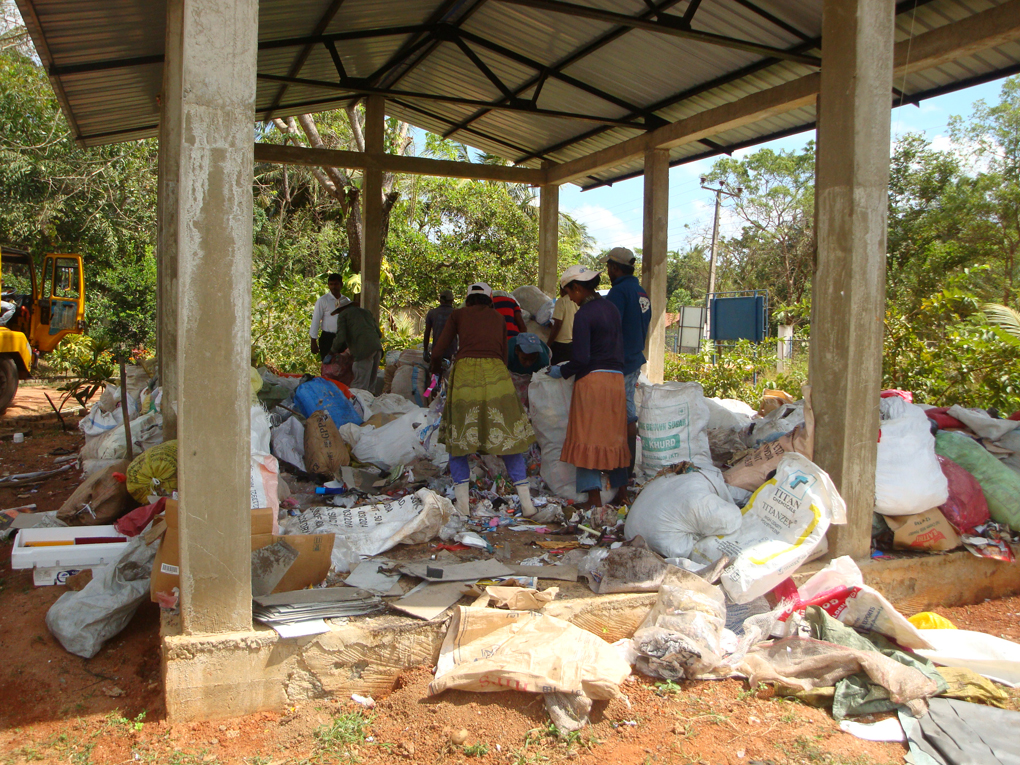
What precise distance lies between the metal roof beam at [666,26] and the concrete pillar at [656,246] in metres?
2.44

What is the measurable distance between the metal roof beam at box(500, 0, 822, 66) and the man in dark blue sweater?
1.91 meters

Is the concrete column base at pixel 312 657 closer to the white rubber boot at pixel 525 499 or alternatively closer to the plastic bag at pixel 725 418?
the white rubber boot at pixel 525 499

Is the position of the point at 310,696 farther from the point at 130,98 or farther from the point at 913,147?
the point at 913,147

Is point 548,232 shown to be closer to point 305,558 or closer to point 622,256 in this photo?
point 622,256

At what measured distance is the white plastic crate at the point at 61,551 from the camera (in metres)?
3.76

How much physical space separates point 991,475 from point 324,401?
4.86m

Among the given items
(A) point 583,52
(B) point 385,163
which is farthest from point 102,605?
(B) point 385,163

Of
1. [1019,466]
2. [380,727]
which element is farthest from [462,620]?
[1019,466]

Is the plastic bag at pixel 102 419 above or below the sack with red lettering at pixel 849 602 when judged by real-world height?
above

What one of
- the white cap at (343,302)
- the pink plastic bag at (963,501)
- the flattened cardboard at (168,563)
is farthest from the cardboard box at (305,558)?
the white cap at (343,302)

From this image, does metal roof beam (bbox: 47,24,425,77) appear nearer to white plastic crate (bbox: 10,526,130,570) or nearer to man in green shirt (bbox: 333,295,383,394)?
man in green shirt (bbox: 333,295,383,394)

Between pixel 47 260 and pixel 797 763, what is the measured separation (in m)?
13.3

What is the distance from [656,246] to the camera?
859cm

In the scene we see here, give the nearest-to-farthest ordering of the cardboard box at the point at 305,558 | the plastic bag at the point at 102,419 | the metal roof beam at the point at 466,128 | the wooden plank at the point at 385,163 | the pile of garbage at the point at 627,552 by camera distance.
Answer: the pile of garbage at the point at 627,552
the cardboard box at the point at 305,558
the plastic bag at the point at 102,419
the wooden plank at the point at 385,163
the metal roof beam at the point at 466,128
